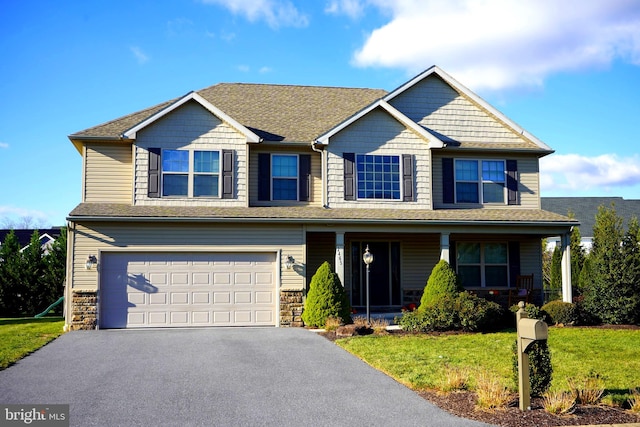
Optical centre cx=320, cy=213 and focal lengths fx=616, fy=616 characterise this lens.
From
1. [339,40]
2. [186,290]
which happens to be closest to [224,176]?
[186,290]

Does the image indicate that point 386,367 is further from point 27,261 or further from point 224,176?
point 27,261

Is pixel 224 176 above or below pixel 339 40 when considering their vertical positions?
below

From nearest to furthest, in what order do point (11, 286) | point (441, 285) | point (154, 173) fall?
point (441, 285)
point (154, 173)
point (11, 286)

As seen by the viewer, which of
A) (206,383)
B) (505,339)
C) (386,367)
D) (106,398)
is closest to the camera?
(106,398)

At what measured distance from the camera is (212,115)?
17.2 m

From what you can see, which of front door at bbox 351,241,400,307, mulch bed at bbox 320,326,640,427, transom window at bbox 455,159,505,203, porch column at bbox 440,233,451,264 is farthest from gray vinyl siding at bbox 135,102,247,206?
mulch bed at bbox 320,326,640,427

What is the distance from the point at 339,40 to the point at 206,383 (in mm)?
8942

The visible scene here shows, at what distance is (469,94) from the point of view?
19.3 metres

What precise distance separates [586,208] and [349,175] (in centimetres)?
3029

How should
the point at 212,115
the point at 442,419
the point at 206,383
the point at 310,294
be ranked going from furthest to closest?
the point at 212,115 < the point at 310,294 < the point at 206,383 < the point at 442,419

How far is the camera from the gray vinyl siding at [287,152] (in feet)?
58.1

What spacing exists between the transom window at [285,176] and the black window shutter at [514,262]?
7330 mm

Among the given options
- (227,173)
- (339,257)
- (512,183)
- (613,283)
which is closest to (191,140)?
(227,173)

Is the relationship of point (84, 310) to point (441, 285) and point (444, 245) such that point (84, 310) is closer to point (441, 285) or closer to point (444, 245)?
point (441, 285)
